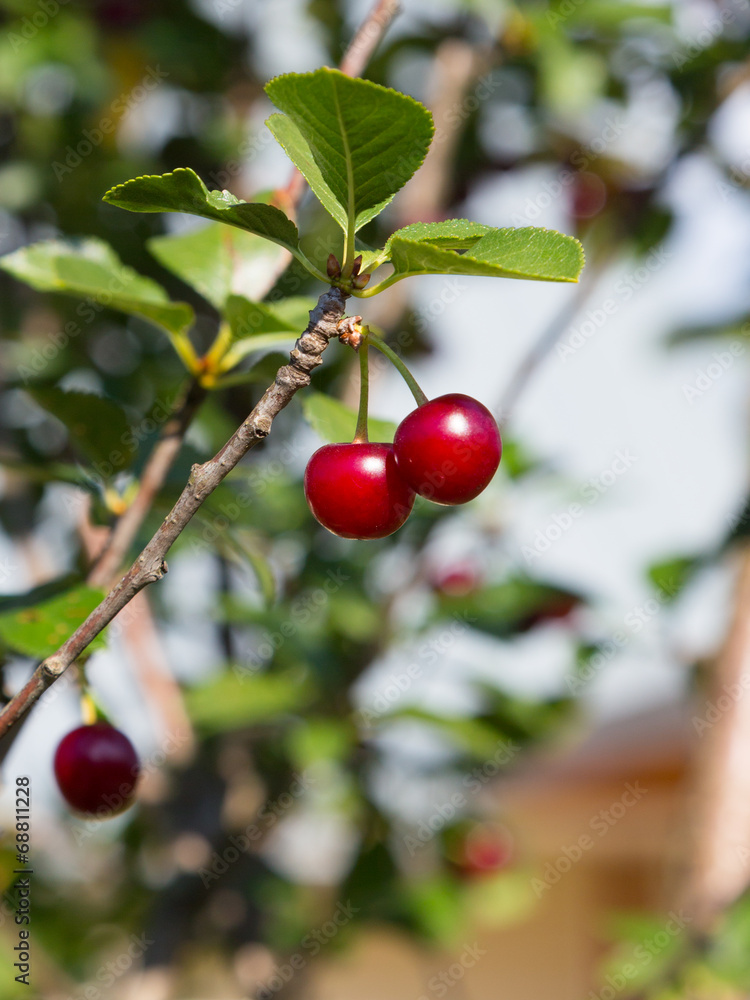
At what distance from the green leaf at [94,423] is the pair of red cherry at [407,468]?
0.39m

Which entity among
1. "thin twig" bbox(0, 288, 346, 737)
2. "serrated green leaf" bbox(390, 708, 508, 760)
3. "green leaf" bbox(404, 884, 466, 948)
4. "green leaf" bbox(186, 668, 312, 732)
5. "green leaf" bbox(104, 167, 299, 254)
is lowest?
"green leaf" bbox(404, 884, 466, 948)

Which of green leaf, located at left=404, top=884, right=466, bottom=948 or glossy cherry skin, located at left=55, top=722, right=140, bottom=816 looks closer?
glossy cherry skin, located at left=55, top=722, right=140, bottom=816

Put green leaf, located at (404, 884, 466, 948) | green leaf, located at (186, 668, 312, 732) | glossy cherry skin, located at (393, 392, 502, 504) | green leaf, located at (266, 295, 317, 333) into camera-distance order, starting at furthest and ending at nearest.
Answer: green leaf, located at (404, 884, 466, 948) < green leaf, located at (186, 668, 312, 732) < green leaf, located at (266, 295, 317, 333) < glossy cherry skin, located at (393, 392, 502, 504)

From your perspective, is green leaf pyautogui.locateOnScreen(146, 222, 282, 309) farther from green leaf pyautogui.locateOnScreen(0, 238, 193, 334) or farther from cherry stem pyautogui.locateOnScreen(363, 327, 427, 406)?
cherry stem pyautogui.locateOnScreen(363, 327, 427, 406)

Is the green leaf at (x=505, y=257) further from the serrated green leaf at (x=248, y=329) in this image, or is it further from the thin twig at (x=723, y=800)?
the thin twig at (x=723, y=800)

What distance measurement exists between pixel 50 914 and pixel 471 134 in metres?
2.39

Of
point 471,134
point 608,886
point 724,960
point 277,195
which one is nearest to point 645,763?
point 608,886

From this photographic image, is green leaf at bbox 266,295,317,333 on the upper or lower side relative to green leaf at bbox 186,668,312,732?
upper

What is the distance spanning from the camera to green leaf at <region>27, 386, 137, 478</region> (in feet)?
3.26

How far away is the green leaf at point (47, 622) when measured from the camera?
0.72m

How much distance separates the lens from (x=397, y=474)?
69 centimetres

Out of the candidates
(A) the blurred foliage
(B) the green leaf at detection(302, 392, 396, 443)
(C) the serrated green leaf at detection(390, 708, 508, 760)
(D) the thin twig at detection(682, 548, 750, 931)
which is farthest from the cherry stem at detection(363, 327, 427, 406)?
(D) the thin twig at detection(682, 548, 750, 931)

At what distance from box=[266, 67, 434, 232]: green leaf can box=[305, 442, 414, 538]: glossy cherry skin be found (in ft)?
0.55

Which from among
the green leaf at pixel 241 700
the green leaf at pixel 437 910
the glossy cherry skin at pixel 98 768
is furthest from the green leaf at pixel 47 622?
Answer: the green leaf at pixel 437 910
